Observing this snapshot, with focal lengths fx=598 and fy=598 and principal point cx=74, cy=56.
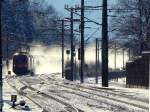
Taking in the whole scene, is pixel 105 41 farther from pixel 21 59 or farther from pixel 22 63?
pixel 22 63

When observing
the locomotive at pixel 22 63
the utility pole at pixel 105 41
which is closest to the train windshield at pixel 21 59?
the locomotive at pixel 22 63

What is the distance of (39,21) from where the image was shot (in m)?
167

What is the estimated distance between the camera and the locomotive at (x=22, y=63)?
83625 mm

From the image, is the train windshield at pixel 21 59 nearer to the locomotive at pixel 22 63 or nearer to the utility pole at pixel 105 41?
the locomotive at pixel 22 63

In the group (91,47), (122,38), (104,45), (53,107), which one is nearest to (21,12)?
(91,47)

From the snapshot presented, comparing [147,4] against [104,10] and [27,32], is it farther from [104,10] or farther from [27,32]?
[27,32]

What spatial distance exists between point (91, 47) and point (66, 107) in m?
115

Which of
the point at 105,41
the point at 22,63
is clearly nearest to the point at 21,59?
the point at 22,63

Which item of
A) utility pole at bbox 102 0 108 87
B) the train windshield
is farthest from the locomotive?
utility pole at bbox 102 0 108 87

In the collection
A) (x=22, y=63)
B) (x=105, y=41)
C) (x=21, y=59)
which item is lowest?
(x=22, y=63)

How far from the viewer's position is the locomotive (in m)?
83.6

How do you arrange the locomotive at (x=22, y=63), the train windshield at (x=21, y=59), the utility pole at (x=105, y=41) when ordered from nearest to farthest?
the utility pole at (x=105, y=41), the train windshield at (x=21, y=59), the locomotive at (x=22, y=63)

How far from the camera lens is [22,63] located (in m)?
84.2

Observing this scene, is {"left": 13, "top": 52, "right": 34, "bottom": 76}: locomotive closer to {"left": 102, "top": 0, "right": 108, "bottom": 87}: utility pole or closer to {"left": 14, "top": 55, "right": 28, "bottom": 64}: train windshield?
{"left": 14, "top": 55, "right": 28, "bottom": 64}: train windshield
